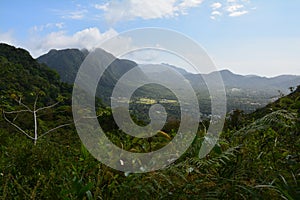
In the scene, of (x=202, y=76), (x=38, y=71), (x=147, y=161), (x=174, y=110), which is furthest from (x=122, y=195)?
(x=38, y=71)

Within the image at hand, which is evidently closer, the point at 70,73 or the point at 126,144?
the point at 126,144

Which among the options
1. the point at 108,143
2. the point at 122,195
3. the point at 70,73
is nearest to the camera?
the point at 122,195

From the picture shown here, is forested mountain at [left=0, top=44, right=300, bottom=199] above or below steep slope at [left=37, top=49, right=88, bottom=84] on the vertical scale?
above

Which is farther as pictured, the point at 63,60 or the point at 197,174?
the point at 63,60

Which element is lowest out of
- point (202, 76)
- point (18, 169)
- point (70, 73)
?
point (70, 73)

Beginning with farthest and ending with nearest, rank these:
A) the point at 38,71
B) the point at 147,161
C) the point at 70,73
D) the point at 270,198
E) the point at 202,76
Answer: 1. the point at 70,73
2. the point at 38,71
3. the point at 202,76
4. the point at 147,161
5. the point at 270,198

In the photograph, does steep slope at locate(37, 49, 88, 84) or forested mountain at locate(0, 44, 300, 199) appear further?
steep slope at locate(37, 49, 88, 84)

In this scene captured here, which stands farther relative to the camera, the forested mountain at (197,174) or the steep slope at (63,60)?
the steep slope at (63,60)

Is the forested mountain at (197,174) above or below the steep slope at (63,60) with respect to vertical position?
above

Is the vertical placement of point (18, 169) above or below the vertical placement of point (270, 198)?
below

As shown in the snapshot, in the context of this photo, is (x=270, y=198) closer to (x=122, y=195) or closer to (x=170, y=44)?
(x=122, y=195)

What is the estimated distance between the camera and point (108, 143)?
2.63 meters

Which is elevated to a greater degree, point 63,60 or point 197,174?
point 197,174

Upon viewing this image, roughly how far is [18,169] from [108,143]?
0.73m
